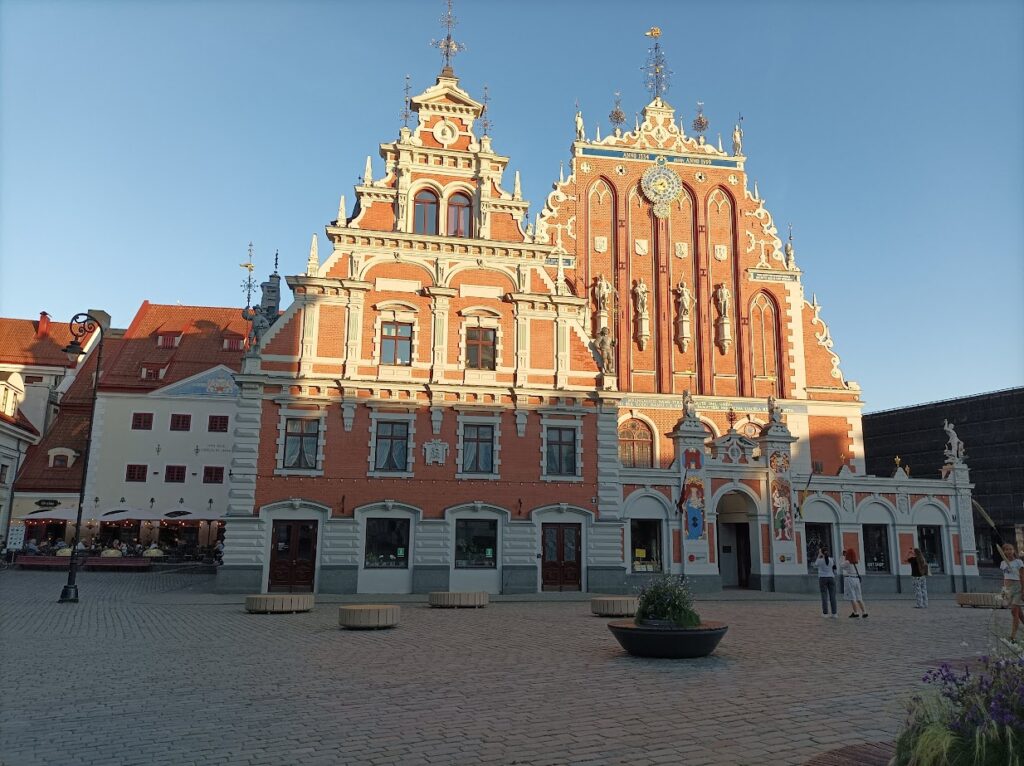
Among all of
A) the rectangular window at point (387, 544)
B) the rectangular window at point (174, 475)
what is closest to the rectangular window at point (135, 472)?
the rectangular window at point (174, 475)

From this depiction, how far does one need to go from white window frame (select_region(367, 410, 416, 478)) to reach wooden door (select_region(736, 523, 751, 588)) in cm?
1383

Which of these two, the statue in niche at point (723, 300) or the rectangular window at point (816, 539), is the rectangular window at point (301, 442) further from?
the statue in niche at point (723, 300)

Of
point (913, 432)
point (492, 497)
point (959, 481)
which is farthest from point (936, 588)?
point (913, 432)

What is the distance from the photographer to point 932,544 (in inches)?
1249

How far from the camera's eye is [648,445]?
118ft

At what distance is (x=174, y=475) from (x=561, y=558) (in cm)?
2811

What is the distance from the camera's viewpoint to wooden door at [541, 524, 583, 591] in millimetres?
27422

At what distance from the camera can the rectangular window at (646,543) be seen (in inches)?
1131

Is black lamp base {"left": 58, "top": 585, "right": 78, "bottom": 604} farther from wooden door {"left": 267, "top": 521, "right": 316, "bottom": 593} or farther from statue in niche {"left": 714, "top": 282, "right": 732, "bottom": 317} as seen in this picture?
statue in niche {"left": 714, "top": 282, "right": 732, "bottom": 317}

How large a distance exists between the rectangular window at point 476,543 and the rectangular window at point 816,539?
505 inches

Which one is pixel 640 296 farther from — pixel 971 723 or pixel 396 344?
pixel 971 723

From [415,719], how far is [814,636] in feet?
34.3

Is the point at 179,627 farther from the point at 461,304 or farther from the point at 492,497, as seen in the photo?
the point at 461,304

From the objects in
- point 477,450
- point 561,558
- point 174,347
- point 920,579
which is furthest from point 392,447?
point 174,347
